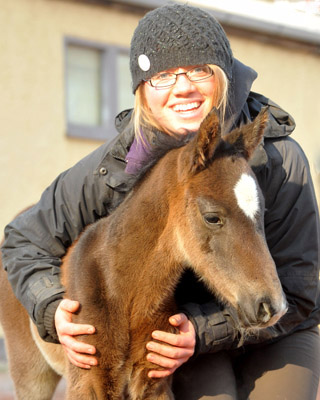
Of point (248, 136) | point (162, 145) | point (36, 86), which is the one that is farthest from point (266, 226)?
point (36, 86)

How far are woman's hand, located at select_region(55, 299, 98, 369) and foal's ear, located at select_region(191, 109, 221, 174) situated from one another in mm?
786

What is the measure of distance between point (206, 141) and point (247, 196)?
0.92 feet

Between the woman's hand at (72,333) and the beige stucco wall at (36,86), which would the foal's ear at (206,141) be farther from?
the beige stucco wall at (36,86)

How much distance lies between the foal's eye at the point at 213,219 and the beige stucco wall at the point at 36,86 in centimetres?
668

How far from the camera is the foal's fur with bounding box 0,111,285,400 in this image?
9.68 feet

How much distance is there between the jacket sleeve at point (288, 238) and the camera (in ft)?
11.2

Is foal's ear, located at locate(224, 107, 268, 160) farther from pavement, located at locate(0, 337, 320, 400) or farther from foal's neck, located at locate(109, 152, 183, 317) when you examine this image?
pavement, located at locate(0, 337, 320, 400)

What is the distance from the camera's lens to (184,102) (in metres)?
3.49

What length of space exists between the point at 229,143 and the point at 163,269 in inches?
23.9

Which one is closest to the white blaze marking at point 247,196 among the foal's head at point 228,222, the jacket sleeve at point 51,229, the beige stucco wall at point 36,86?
the foal's head at point 228,222

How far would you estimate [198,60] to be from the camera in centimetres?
344

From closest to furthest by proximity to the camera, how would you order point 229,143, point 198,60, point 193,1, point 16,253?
point 229,143 → point 198,60 → point 16,253 → point 193,1

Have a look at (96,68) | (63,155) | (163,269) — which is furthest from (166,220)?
(96,68)

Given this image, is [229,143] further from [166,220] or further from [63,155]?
[63,155]
